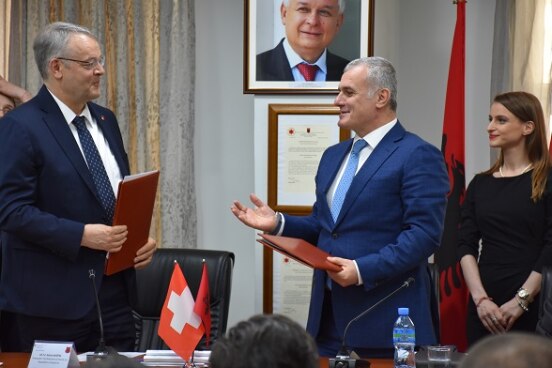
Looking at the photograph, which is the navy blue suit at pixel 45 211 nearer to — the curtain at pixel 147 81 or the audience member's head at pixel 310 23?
the audience member's head at pixel 310 23

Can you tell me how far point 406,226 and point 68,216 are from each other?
1191mm

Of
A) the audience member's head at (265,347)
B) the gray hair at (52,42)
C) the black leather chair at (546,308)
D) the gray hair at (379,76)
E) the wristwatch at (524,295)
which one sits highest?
the gray hair at (52,42)

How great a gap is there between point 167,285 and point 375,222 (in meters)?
0.96

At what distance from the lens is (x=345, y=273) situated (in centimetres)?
290

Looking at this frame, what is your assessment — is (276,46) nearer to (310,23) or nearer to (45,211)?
(310,23)

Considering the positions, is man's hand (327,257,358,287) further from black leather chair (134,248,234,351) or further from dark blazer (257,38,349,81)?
dark blazer (257,38,349,81)

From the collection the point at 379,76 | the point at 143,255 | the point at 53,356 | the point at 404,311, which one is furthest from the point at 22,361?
the point at 379,76

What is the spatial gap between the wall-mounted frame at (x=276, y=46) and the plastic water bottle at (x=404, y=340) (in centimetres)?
187

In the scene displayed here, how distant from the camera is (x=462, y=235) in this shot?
411cm

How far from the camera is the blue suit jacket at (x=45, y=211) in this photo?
294 cm

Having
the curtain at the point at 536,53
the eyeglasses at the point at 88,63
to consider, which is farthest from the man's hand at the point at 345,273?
the curtain at the point at 536,53

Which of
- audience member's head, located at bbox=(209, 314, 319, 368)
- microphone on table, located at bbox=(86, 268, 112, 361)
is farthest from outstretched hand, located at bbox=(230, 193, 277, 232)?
audience member's head, located at bbox=(209, 314, 319, 368)

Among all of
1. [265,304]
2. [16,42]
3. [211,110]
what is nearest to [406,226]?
[265,304]

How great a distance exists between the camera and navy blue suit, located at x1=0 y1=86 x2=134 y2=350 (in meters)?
2.94
